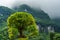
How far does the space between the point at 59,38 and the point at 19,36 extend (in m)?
10.9

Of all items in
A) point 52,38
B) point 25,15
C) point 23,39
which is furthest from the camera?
point 52,38

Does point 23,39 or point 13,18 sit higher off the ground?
point 13,18

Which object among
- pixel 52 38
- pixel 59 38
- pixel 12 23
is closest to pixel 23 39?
pixel 12 23

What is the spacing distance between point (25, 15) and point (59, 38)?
393 inches

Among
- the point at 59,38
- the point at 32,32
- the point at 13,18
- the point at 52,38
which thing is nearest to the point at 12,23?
the point at 13,18

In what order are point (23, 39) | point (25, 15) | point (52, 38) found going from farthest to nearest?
point (52, 38)
point (25, 15)
point (23, 39)

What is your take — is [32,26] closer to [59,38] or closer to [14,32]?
[14,32]

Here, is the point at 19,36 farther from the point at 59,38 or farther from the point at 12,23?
the point at 59,38

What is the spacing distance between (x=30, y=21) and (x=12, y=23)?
198 cm

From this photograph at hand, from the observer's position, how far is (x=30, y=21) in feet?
98.4

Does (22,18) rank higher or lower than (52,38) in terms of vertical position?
higher

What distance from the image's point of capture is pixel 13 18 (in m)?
30.3

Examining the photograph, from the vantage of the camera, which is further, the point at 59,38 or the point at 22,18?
the point at 59,38

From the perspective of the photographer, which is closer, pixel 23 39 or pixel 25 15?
pixel 23 39
